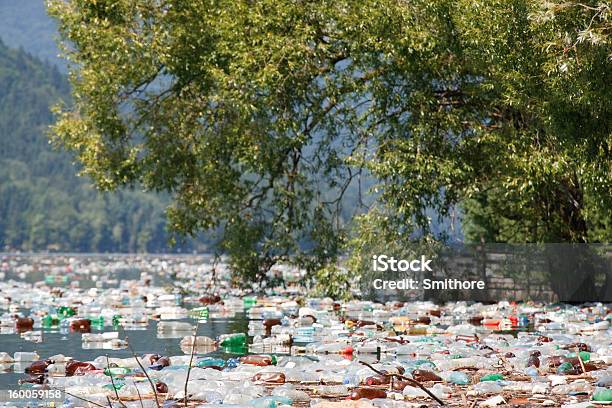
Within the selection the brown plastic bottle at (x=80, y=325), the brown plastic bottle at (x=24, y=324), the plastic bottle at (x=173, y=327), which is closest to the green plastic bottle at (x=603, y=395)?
the plastic bottle at (x=173, y=327)

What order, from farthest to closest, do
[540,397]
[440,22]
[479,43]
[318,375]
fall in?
[440,22] < [479,43] < [318,375] < [540,397]

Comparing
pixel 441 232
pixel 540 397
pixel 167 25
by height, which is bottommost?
pixel 540 397

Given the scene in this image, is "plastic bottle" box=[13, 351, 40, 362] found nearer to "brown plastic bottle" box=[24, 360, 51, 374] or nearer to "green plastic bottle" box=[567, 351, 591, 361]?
"brown plastic bottle" box=[24, 360, 51, 374]

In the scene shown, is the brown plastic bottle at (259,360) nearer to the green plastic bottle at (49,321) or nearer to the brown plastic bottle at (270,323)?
the brown plastic bottle at (270,323)

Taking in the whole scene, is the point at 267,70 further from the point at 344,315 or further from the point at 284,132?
the point at 344,315

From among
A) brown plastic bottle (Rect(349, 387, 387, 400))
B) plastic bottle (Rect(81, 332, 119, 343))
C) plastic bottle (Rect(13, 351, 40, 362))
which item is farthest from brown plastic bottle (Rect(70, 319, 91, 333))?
brown plastic bottle (Rect(349, 387, 387, 400))

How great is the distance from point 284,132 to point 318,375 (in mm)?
12399

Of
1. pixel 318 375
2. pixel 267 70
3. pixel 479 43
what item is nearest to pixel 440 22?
pixel 479 43

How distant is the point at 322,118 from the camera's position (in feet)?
72.7

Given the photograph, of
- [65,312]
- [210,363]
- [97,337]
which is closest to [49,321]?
[65,312]

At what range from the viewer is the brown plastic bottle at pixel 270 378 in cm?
951

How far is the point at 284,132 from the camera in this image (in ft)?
71.5

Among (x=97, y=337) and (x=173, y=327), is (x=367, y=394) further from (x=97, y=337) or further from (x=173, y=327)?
(x=173, y=327)

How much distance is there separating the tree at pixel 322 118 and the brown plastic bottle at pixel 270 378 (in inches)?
339
